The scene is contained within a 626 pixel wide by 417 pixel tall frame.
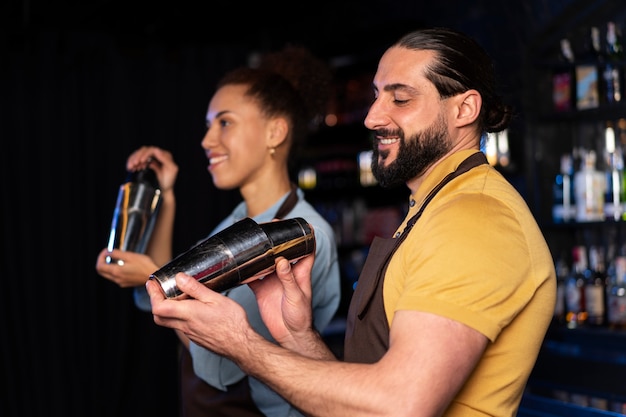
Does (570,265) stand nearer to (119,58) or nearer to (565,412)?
(565,412)

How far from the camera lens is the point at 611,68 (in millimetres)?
3287

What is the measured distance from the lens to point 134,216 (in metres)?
2.26

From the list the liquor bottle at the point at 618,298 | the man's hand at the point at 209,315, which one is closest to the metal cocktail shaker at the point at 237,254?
the man's hand at the point at 209,315

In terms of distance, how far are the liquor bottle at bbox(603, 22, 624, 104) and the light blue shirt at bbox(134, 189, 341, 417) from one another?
5.62 ft

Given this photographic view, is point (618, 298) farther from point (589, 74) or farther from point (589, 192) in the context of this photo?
point (589, 74)

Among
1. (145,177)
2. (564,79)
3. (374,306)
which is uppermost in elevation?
(564,79)

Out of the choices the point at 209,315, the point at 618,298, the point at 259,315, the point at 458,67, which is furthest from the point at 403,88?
the point at 618,298

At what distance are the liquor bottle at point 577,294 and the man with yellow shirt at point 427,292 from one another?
1.90 metres

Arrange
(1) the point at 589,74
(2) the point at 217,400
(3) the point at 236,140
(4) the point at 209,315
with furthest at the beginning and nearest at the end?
(1) the point at 589,74 < (3) the point at 236,140 < (2) the point at 217,400 < (4) the point at 209,315

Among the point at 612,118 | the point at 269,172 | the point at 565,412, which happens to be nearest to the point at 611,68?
the point at 612,118

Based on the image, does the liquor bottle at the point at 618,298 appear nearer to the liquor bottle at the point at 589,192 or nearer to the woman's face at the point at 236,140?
the liquor bottle at the point at 589,192

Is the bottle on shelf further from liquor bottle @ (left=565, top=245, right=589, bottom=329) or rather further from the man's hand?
the man's hand

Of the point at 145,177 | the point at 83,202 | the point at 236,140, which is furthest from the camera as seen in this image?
the point at 83,202

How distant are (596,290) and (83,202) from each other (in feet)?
8.55
